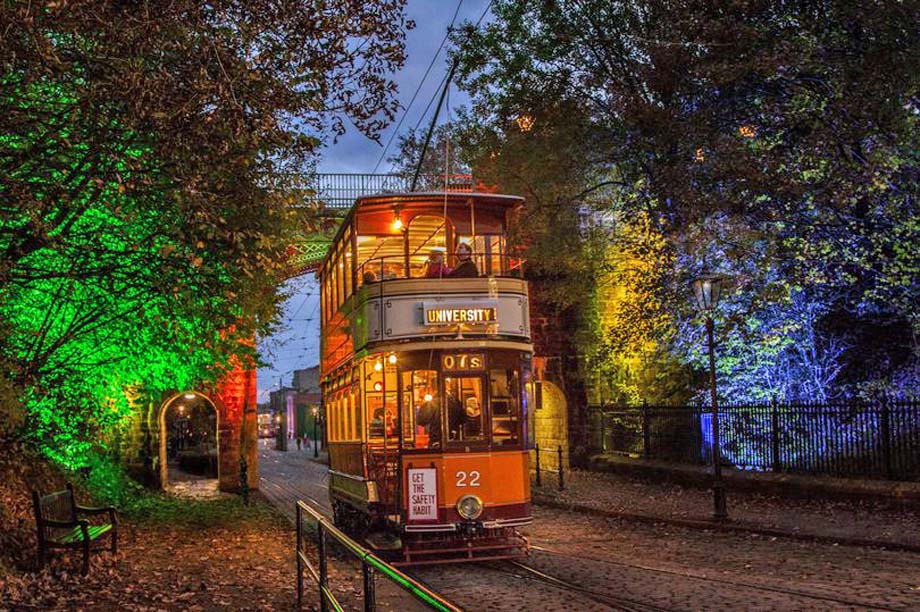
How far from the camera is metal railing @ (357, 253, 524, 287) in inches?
551

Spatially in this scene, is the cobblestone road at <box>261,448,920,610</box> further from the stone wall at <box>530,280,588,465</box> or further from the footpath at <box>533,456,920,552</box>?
the stone wall at <box>530,280,588,465</box>

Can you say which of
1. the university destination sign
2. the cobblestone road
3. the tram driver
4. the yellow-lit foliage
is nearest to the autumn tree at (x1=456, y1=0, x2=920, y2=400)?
the yellow-lit foliage

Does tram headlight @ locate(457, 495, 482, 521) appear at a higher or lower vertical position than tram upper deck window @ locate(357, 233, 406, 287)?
lower

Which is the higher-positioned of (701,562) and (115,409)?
(115,409)

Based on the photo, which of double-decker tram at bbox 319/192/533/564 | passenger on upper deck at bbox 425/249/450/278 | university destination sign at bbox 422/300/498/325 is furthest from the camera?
passenger on upper deck at bbox 425/249/450/278

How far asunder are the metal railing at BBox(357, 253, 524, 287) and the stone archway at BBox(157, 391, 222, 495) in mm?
17177

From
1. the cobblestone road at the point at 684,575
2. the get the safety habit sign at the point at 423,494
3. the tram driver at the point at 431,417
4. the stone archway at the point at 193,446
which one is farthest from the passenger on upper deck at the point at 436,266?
the stone archway at the point at 193,446

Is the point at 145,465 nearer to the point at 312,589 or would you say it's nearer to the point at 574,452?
the point at 574,452

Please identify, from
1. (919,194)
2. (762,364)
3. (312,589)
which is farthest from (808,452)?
(312,589)

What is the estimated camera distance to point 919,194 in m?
17.2

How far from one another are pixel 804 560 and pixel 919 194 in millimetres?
7910

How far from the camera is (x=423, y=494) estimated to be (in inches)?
502

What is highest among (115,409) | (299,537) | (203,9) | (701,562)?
(203,9)

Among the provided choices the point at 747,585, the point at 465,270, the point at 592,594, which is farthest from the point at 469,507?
the point at 747,585
